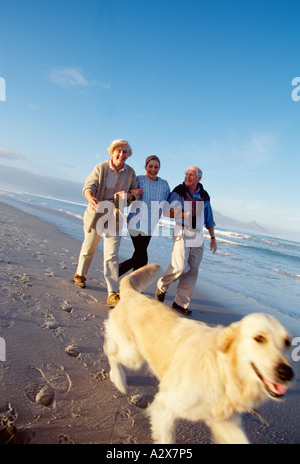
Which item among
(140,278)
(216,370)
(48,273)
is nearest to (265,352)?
(216,370)

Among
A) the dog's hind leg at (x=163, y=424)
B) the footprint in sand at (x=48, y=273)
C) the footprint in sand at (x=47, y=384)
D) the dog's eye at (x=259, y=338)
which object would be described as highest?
the dog's eye at (x=259, y=338)

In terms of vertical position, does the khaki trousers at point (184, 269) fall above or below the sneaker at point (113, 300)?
above

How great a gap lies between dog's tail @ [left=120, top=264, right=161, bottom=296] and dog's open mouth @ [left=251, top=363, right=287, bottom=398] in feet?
4.90

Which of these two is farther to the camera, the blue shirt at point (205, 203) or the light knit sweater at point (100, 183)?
the blue shirt at point (205, 203)

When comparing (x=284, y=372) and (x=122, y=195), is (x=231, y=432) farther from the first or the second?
(x=122, y=195)

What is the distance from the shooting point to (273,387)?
4.37 feet

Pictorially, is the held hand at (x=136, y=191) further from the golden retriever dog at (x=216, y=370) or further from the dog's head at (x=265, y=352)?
the dog's head at (x=265, y=352)

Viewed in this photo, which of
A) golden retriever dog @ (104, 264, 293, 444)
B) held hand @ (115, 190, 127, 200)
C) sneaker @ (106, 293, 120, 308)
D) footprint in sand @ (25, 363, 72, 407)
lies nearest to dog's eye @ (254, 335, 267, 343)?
golden retriever dog @ (104, 264, 293, 444)

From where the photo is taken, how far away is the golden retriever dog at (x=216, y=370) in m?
1.34

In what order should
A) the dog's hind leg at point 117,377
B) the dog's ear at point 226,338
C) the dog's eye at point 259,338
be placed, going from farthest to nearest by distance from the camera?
the dog's hind leg at point 117,377
the dog's ear at point 226,338
the dog's eye at point 259,338

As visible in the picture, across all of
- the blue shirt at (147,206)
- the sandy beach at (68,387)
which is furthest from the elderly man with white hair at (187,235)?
the sandy beach at (68,387)

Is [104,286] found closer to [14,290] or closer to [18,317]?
[14,290]

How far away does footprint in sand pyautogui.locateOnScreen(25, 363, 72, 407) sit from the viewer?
1.88m

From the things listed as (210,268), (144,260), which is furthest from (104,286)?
(210,268)
